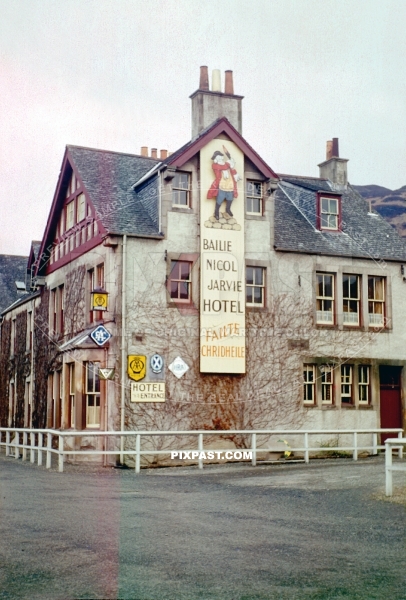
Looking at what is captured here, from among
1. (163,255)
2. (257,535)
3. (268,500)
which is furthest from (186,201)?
(257,535)

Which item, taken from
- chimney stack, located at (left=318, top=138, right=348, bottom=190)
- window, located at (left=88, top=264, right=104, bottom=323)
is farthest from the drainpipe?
chimney stack, located at (left=318, top=138, right=348, bottom=190)

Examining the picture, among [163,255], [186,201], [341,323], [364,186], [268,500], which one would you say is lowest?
[268,500]

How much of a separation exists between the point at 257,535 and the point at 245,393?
Result: 56.9 feet

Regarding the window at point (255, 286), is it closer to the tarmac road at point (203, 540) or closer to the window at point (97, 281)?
the window at point (97, 281)

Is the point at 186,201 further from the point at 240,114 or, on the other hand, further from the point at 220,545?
the point at 220,545

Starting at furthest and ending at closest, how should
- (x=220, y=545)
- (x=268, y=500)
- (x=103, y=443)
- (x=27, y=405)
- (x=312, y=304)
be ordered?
(x=27, y=405)
(x=312, y=304)
(x=103, y=443)
(x=268, y=500)
(x=220, y=545)

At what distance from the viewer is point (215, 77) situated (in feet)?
100

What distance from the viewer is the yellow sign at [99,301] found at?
26.3m

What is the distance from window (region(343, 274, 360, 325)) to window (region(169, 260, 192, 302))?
5695 mm

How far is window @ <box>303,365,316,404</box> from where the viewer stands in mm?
29562

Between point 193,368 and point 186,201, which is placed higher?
point 186,201

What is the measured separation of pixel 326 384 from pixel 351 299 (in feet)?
9.85

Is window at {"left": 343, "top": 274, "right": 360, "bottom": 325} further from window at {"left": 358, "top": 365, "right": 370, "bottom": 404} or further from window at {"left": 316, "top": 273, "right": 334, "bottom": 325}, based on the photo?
window at {"left": 358, "top": 365, "right": 370, "bottom": 404}

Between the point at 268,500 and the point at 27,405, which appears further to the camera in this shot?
the point at 27,405
